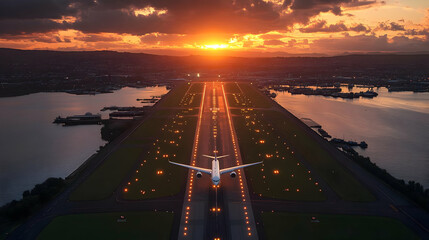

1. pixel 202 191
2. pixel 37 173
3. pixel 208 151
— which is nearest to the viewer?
pixel 202 191

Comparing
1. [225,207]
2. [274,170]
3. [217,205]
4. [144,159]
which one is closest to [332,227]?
[225,207]

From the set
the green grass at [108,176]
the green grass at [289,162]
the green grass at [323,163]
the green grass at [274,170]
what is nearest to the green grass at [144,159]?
the green grass at [108,176]

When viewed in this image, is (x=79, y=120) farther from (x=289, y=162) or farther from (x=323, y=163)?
(x=323, y=163)

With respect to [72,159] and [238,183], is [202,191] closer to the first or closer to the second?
[238,183]

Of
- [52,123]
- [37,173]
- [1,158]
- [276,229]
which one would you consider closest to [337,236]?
[276,229]

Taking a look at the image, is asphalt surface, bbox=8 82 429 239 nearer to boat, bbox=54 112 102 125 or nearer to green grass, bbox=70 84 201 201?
green grass, bbox=70 84 201 201

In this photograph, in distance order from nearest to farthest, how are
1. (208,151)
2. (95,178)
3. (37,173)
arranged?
(95,178) → (37,173) → (208,151)
